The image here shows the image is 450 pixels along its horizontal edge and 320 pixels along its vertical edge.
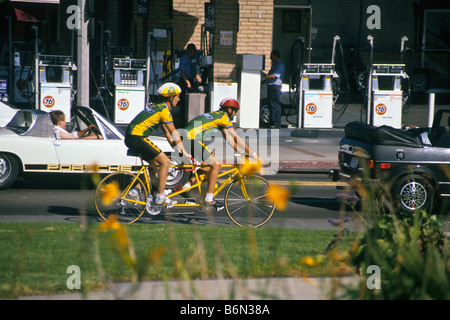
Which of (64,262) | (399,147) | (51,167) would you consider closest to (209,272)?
(64,262)

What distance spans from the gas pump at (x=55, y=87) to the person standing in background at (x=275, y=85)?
5.25 m

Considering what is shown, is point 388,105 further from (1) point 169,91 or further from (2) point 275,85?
(1) point 169,91

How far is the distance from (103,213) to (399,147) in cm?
436

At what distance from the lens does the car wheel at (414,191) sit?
10297 millimetres

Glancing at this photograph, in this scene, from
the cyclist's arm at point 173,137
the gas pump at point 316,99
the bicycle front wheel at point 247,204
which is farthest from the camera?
the gas pump at point 316,99

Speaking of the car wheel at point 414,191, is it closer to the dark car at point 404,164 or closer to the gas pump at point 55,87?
the dark car at point 404,164

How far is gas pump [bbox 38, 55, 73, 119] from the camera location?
18031mm

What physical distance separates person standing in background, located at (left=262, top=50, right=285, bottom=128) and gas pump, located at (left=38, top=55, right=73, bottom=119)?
525 cm

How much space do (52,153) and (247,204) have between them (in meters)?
3.80

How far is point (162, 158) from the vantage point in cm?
923

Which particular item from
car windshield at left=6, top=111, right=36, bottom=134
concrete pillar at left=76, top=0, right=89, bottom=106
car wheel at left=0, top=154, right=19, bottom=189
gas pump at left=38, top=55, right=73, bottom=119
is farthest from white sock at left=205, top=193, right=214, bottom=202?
Answer: gas pump at left=38, top=55, right=73, bottom=119

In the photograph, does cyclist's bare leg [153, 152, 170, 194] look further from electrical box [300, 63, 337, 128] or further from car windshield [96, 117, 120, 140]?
electrical box [300, 63, 337, 128]

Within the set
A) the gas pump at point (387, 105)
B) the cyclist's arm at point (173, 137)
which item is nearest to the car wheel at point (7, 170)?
the cyclist's arm at point (173, 137)
